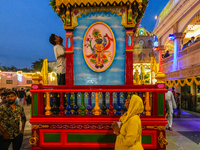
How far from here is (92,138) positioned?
3.70 metres

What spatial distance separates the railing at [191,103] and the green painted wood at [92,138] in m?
11.3

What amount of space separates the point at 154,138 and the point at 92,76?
112 inches

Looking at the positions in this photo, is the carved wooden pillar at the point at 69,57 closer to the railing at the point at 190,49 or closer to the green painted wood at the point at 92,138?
the green painted wood at the point at 92,138

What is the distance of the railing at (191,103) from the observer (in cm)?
1172

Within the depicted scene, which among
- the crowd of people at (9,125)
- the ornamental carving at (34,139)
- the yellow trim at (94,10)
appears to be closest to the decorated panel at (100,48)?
the yellow trim at (94,10)

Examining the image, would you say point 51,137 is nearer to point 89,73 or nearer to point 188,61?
point 89,73

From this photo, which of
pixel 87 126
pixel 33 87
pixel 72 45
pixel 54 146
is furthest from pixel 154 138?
pixel 72 45

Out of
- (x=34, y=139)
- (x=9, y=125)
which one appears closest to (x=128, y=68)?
(x=34, y=139)

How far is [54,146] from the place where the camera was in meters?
3.74

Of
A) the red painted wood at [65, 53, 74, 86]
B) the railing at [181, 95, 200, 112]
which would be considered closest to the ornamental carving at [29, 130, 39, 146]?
the red painted wood at [65, 53, 74, 86]

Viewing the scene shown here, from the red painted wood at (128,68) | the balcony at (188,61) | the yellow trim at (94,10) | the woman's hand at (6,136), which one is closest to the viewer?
the woman's hand at (6,136)

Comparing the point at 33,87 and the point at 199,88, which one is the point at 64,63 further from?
the point at 199,88

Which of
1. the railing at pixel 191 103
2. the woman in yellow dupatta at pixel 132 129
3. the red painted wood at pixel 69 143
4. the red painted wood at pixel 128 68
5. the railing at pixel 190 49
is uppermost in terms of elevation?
the railing at pixel 190 49

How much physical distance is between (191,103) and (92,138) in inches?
492
